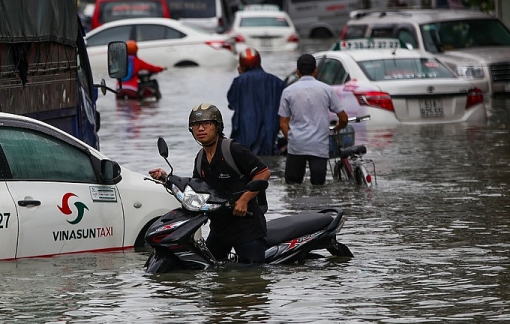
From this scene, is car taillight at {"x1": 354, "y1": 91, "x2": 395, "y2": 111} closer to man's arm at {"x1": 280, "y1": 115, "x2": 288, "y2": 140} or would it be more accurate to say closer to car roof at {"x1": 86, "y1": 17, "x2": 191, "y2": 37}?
man's arm at {"x1": 280, "y1": 115, "x2": 288, "y2": 140}

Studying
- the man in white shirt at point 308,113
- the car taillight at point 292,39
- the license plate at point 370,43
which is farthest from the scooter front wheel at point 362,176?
the car taillight at point 292,39

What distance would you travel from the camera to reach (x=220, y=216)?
959cm

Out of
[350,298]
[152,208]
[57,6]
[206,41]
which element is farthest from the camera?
[206,41]

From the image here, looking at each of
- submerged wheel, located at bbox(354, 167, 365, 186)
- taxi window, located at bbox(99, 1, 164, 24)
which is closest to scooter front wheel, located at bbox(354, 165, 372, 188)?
submerged wheel, located at bbox(354, 167, 365, 186)

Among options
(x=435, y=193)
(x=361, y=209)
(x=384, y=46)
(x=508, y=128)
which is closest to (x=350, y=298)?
(x=361, y=209)

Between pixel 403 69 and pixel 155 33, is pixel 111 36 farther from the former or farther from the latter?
pixel 403 69

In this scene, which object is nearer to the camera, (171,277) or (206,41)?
(171,277)

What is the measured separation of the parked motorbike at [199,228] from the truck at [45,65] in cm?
218

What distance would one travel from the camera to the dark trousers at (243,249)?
964 centimetres

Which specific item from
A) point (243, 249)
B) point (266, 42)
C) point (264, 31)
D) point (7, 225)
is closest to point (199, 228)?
point (243, 249)

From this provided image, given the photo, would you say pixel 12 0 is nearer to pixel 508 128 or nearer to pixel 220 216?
pixel 220 216

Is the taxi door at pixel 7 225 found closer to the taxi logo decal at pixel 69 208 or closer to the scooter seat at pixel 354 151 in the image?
the taxi logo decal at pixel 69 208

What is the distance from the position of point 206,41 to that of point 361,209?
22.7 m

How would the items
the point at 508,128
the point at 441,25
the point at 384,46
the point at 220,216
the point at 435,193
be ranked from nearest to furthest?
the point at 220,216 → the point at 435,193 → the point at 508,128 → the point at 384,46 → the point at 441,25
